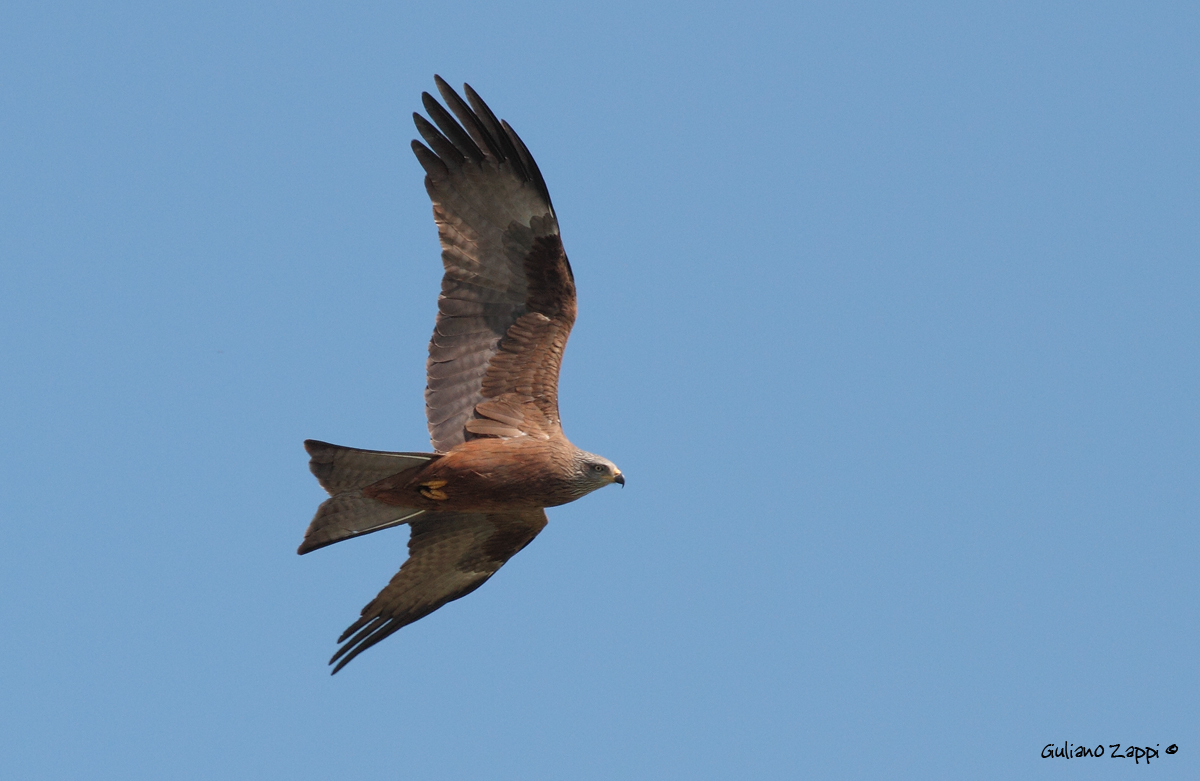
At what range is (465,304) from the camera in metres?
11.4

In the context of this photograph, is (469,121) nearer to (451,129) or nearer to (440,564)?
(451,129)

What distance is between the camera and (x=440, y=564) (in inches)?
487

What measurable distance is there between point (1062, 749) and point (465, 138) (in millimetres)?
7203

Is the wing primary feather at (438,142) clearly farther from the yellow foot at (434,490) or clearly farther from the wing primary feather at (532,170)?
the yellow foot at (434,490)

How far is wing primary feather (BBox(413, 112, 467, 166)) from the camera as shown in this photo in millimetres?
11305

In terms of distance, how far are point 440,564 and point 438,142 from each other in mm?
3633

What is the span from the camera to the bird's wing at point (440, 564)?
12195mm

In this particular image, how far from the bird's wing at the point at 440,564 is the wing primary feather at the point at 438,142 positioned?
298 cm

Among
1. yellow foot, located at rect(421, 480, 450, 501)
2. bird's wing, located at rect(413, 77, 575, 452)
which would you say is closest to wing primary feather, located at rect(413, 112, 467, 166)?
bird's wing, located at rect(413, 77, 575, 452)

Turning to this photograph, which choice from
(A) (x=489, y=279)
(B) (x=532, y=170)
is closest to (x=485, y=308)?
(A) (x=489, y=279)

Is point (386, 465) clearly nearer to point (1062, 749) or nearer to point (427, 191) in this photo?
A: point (427, 191)

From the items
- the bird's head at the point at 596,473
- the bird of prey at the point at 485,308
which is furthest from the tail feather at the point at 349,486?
the bird's head at the point at 596,473

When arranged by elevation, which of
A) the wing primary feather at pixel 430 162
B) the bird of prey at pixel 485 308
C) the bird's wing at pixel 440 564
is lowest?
the bird's wing at pixel 440 564

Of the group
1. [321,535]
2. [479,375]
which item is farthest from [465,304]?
[321,535]
